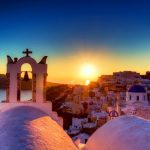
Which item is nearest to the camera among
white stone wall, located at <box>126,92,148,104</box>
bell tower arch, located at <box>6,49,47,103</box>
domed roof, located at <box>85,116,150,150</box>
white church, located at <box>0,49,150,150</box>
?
white church, located at <box>0,49,150,150</box>

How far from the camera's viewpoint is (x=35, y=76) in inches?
457

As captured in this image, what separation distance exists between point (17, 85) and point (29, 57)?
1057mm

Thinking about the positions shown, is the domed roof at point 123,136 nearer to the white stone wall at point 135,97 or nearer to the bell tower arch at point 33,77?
the bell tower arch at point 33,77

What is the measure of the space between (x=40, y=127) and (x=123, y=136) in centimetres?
205

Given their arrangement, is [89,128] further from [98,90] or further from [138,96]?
[98,90]

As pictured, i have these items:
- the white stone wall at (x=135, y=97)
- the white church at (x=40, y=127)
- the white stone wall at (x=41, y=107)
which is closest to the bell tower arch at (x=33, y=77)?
the white church at (x=40, y=127)

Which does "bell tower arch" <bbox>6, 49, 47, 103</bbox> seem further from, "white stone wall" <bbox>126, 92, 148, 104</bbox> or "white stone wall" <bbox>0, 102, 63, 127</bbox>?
"white stone wall" <bbox>126, 92, 148, 104</bbox>

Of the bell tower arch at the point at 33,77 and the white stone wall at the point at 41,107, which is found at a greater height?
the bell tower arch at the point at 33,77

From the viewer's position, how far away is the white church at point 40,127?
5.77 m

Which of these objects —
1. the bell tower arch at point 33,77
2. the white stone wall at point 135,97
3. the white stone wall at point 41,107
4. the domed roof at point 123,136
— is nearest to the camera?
the domed roof at point 123,136

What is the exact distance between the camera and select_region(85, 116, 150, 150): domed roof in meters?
7.08

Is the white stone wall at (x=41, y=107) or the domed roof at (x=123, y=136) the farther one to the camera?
the white stone wall at (x=41, y=107)

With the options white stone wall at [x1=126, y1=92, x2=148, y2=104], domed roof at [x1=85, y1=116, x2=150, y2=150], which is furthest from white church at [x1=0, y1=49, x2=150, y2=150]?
white stone wall at [x1=126, y1=92, x2=148, y2=104]

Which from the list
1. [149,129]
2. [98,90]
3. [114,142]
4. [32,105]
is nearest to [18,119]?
[114,142]
